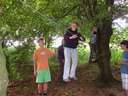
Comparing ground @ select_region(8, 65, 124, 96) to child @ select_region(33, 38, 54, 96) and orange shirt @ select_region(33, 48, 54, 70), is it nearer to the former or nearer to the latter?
child @ select_region(33, 38, 54, 96)

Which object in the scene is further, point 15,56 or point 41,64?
point 15,56

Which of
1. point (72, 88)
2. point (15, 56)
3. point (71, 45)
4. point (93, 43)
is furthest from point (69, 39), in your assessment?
point (15, 56)

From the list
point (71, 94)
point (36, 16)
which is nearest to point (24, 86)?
point (71, 94)

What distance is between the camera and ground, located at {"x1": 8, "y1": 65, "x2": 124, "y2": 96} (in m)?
14.8

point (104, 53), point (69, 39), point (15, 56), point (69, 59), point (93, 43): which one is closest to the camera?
point (69, 39)

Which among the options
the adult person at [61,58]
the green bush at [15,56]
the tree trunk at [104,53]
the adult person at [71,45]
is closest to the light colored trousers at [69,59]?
the adult person at [71,45]

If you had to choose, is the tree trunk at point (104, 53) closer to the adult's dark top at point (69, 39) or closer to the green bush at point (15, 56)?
the adult's dark top at point (69, 39)

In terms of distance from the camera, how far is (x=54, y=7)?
15.6 m

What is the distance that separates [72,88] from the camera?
1498cm

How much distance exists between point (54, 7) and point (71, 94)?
305cm

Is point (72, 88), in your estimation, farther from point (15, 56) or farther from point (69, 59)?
point (15, 56)

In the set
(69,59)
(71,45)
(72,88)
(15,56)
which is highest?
(71,45)

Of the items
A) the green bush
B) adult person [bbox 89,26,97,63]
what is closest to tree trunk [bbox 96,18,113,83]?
adult person [bbox 89,26,97,63]

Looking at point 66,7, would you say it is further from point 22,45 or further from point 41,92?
point 41,92
